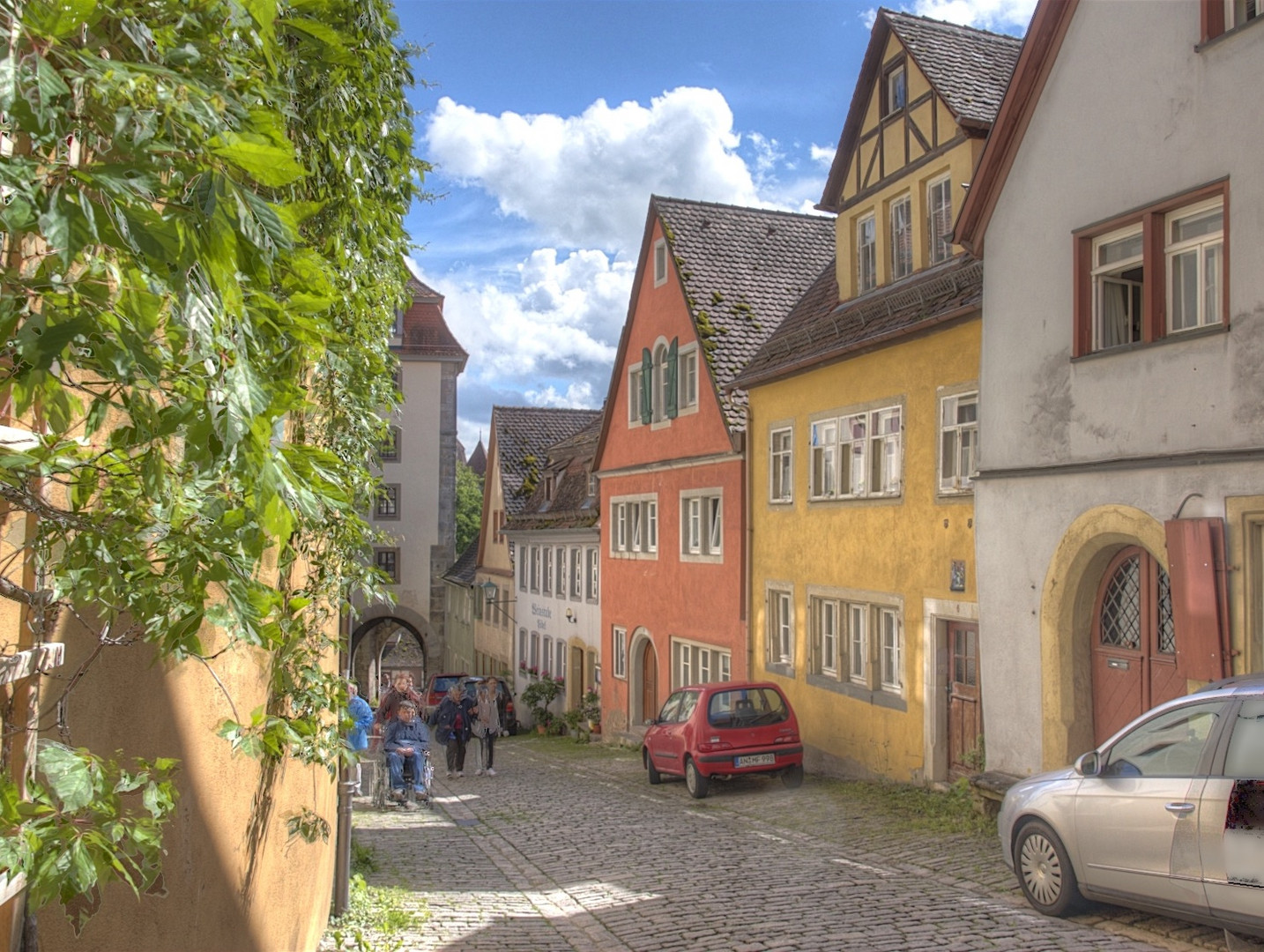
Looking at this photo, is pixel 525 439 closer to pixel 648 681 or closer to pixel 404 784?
pixel 648 681

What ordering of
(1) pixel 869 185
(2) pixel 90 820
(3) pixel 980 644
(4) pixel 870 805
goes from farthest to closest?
(1) pixel 869 185 < (4) pixel 870 805 < (3) pixel 980 644 < (2) pixel 90 820

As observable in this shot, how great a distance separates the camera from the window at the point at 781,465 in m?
20.4

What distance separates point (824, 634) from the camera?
1938 centimetres

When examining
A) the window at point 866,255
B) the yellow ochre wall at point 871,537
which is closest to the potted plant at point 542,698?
the yellow ochre wall at point 871,537

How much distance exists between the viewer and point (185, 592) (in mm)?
2801

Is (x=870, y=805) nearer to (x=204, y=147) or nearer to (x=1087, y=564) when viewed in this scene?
(x=1087, y=564)

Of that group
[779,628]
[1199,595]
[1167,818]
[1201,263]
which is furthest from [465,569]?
[1167,818]

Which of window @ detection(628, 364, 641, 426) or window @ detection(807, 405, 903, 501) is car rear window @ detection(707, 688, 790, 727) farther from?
window @ detection(628, 364, 641, 426)

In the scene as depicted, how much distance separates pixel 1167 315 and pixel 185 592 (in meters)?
10.7

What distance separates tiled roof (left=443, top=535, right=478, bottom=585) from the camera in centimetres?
4702

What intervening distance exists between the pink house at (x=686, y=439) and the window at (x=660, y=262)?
0.12ft

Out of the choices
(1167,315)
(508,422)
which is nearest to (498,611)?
(508,422)

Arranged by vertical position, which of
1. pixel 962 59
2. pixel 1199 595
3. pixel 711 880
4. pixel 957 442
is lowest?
pixel 711 880

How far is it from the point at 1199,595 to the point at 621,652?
1952 centimetres
